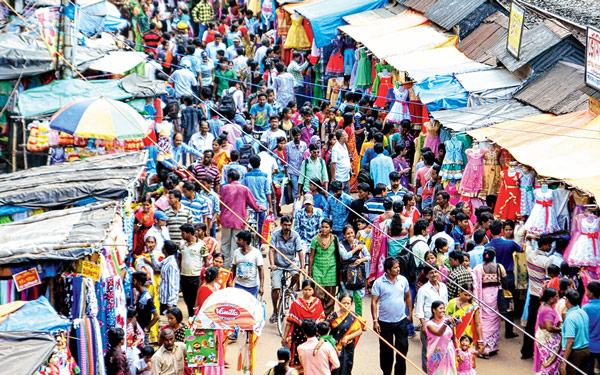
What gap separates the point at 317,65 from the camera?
22969 millimetres

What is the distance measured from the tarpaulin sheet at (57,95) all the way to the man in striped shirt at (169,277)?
4.78 m

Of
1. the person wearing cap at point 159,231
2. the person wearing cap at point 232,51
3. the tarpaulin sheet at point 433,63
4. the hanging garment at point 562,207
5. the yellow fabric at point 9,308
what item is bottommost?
the person wearing cap at point 159,231

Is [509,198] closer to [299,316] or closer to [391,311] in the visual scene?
[391,311]

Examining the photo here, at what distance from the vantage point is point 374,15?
22.7m

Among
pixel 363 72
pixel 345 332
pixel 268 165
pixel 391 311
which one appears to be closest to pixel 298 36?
pixel 363 72

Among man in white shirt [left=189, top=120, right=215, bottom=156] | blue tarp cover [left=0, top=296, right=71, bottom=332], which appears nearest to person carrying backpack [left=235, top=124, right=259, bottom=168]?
man in white shirt [left=189, top=120, right=215, bottom=156]

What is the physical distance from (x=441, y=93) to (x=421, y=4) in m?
5.28

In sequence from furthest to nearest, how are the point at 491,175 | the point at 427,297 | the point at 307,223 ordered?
1. the point at 491,175
2. the point at 307,223
3. the point at 427,297

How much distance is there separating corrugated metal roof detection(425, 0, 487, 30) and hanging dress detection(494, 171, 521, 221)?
6.23 meters

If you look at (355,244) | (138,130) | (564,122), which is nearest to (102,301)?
(355,244)

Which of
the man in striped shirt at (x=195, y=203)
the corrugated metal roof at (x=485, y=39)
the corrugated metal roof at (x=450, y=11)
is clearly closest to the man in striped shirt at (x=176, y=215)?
the man in striped shirt at (x=195, y=203)

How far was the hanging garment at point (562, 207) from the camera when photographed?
12.7m

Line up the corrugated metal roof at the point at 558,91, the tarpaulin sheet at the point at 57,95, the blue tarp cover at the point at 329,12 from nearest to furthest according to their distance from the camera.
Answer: the corrugated metal roof at the point at 558,91
the tarpaulin sheet at the point at 57,95
the blue tarp cover at the point at 329,12

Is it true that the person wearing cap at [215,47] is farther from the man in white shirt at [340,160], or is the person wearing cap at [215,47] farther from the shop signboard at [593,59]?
the shop signboard at [593,59]
